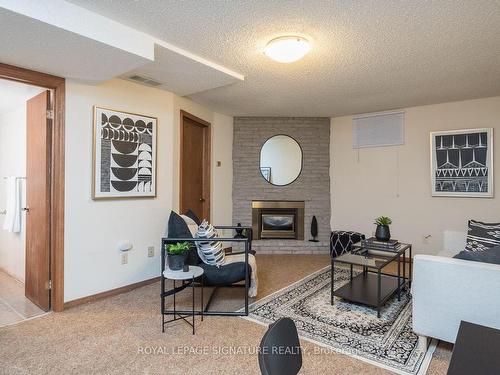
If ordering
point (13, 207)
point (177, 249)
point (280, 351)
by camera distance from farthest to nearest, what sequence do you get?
point (13, 207) < point (177, 249) < point (280, 351)

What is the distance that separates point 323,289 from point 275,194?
2.18 meters

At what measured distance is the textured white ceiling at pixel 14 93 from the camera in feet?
9.51

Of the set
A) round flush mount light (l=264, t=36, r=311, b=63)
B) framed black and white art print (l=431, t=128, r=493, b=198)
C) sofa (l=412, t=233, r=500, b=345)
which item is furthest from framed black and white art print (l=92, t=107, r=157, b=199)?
framed black and white art print (l=431, t=128, r=493, b=198)

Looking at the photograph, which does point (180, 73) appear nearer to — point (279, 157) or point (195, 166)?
point (195, 166)

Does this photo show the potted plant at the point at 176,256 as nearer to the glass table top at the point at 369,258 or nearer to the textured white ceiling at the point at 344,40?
the glass table top at the point at 369,258

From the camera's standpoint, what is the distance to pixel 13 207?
3.49m

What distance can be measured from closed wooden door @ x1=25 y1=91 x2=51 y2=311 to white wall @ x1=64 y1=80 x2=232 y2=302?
0.19m

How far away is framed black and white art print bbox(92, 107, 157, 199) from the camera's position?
293 centimetres

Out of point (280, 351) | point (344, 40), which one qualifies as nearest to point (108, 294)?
point (280, 351)

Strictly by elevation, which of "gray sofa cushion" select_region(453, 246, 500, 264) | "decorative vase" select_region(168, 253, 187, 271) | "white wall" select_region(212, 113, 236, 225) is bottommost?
"decorative vase" select_region(168, 253, 187, 271)

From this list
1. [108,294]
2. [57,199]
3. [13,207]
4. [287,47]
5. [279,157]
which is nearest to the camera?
[287,47]

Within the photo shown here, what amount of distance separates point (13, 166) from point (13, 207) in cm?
56

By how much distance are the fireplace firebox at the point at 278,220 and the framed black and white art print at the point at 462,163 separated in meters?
2.11

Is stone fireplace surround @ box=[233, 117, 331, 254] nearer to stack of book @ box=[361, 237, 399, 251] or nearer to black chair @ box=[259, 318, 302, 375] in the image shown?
stack of book @ box=[361, 237, 399, 251]
